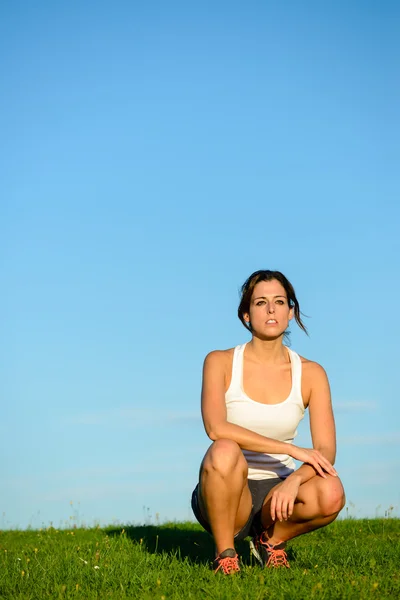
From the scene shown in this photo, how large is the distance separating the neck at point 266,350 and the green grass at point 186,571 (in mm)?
1810

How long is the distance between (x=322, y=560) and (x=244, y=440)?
1786 millimetres

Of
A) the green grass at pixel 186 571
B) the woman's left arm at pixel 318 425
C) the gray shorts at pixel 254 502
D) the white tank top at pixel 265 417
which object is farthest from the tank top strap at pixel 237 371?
the green grass at pixel 186 571

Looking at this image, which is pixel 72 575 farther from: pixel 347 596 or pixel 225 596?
pixel 347 596

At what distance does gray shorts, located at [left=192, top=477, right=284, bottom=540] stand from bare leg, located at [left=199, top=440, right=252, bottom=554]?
28 centimetres

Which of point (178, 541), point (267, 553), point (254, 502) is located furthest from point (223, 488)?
point (178, 541)

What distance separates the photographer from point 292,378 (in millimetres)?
6812

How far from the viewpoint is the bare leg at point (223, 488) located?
5961mm

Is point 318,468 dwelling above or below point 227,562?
above

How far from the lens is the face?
6770mm

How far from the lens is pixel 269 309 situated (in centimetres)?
676

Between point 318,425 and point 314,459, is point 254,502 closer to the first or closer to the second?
point 314,459

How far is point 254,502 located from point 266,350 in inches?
53.5

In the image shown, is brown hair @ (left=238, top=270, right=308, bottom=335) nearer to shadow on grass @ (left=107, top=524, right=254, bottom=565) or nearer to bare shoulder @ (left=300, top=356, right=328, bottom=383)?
bare shoulder @ (left=300, top=356, right=328, bottom=383)

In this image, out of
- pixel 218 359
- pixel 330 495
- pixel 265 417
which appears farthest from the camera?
pixel 218 359
